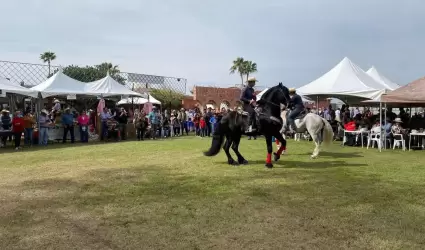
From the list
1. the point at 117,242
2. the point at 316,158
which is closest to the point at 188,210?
the point at 117,242

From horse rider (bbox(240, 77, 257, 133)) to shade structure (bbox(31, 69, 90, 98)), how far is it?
12.1 meters

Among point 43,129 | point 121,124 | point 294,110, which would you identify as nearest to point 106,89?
point 121,124

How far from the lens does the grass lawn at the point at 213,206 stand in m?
4.53

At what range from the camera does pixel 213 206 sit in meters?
5.92

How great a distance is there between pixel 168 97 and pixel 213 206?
38969 millimetres

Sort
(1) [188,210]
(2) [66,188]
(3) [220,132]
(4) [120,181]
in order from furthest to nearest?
1. (3) [220,132]
2. (4) [120,181]
3. (2) [66,188]
4. (1) [188,210]

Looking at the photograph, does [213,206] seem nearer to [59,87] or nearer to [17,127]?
[17,127]

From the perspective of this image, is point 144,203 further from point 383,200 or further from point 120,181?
point 383,200

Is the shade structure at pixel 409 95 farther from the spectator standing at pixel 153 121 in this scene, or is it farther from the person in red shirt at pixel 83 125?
the person in red shirt at pixel 83 125

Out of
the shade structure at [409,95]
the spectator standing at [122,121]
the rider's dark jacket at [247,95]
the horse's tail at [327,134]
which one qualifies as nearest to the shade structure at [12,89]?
the spectator standing at [122,121]

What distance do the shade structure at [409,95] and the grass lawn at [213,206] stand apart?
205 inches

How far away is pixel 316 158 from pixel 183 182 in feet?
17.2

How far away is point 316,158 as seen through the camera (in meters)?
11.4

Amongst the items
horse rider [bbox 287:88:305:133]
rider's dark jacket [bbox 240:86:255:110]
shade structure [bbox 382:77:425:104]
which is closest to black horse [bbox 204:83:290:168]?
rider's dark jacket [bbox 240:86:255:110]
